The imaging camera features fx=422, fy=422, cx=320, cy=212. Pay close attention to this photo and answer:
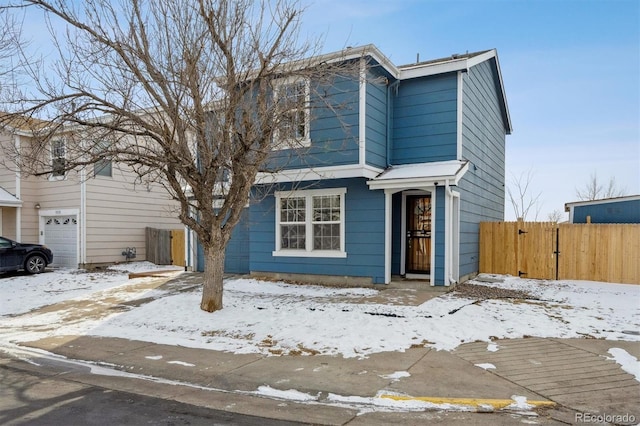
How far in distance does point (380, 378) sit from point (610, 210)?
13.0 meters

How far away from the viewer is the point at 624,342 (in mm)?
5996

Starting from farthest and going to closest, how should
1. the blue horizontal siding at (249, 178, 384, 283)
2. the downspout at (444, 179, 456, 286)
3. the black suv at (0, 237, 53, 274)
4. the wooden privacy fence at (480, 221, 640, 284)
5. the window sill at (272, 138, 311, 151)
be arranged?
the black suv at (0, 237, 53, 274), the wooden privacy fence at (480, 221, 640, 284), the blue horizontal siding at (249, 178, 384, 283), the downspout at (444, 179, 456, 286), the window sill at (272, 138, 311, 151)

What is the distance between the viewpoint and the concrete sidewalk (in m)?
4.00

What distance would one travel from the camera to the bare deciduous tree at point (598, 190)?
34656mm

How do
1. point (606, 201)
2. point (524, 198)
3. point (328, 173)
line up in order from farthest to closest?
point (524, 198) → point (606, 201) → point (328, 173)

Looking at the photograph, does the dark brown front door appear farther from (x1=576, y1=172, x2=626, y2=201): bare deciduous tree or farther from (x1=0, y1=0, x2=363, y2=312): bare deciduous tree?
(x1=576, y1=172, x2=626, y2=201): bare deciduous tree

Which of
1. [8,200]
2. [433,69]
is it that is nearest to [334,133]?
[433,69]

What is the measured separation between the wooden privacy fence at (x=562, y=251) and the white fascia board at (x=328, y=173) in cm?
468

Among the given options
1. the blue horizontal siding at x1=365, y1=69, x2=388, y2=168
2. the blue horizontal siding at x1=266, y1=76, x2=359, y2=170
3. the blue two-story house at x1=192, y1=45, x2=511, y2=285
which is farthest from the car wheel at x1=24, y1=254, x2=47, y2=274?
the blue horizontal siding at x1=365, y1=69, x2=388, y2=168

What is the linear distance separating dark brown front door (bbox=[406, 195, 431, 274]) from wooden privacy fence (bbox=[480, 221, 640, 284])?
255cm

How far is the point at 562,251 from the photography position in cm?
1189

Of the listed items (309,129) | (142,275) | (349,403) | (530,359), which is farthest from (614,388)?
(142,275)

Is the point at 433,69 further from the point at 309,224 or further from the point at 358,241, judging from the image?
the point at 309,224

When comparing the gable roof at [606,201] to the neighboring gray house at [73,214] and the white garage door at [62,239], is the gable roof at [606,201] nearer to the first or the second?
the neighboring gray house at [73,214]
